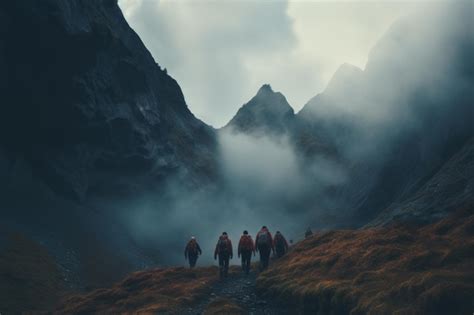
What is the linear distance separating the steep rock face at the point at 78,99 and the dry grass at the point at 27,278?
1828 centimetres

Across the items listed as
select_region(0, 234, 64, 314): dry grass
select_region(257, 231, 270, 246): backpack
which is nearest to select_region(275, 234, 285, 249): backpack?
select_region(257, 231, 270, 246): backpack

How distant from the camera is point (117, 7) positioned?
85812 mm

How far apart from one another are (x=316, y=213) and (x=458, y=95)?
5372 cm

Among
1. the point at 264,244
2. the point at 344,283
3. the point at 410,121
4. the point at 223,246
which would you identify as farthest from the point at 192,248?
the point at 410,121

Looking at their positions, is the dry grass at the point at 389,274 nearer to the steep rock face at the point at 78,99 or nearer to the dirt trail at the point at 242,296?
the dirt trail at the point at 242,296

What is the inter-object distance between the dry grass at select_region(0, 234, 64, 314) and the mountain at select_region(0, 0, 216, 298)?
196 cm

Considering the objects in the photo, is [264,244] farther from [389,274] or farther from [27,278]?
[27,278]

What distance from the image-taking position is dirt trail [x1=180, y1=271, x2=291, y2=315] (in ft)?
89.6

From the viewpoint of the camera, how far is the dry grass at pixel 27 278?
121 feet

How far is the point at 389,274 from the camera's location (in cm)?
2520

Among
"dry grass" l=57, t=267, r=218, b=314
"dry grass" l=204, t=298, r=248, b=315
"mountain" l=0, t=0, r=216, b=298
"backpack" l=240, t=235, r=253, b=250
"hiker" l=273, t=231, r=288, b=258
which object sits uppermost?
"mountain" l=0, t=0, r=216, b=298

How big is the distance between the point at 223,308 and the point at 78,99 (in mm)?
51054

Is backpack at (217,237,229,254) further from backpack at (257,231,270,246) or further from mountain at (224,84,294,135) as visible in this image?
mountain at (224,84,294,135)

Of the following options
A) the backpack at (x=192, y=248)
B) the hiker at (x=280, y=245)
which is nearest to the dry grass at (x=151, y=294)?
the backpack at (x=192, y=248)
